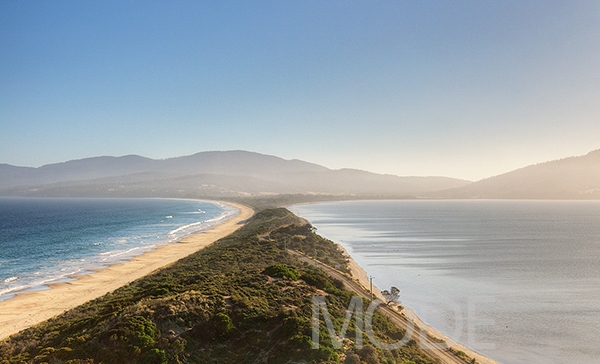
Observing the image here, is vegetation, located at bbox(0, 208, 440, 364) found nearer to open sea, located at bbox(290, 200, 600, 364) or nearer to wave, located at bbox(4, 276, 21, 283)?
open sea, located at bbox(290, 200, 600, 364)

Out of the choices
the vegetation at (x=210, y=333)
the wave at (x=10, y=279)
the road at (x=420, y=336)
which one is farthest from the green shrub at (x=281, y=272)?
the wave at (x=10, y=279)

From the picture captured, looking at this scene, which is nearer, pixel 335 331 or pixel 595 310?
pixel 335 331

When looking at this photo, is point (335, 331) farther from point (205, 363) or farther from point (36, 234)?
point (36, 234)

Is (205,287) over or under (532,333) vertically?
over

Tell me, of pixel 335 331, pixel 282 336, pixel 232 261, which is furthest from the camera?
pixel 232 261

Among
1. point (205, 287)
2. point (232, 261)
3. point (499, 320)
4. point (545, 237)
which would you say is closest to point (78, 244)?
point (232, 261)

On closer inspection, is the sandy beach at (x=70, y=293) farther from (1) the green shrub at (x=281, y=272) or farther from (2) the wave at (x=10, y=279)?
(1) the green shrub at (x=281, y=272)

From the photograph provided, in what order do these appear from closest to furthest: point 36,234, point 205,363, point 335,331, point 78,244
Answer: point 205,363, point 335,331, point 78,244, point 36,234

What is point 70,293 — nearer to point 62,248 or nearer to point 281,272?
point 281,272

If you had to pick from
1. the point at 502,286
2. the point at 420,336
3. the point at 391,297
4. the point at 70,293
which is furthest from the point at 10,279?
the point at 502,286
